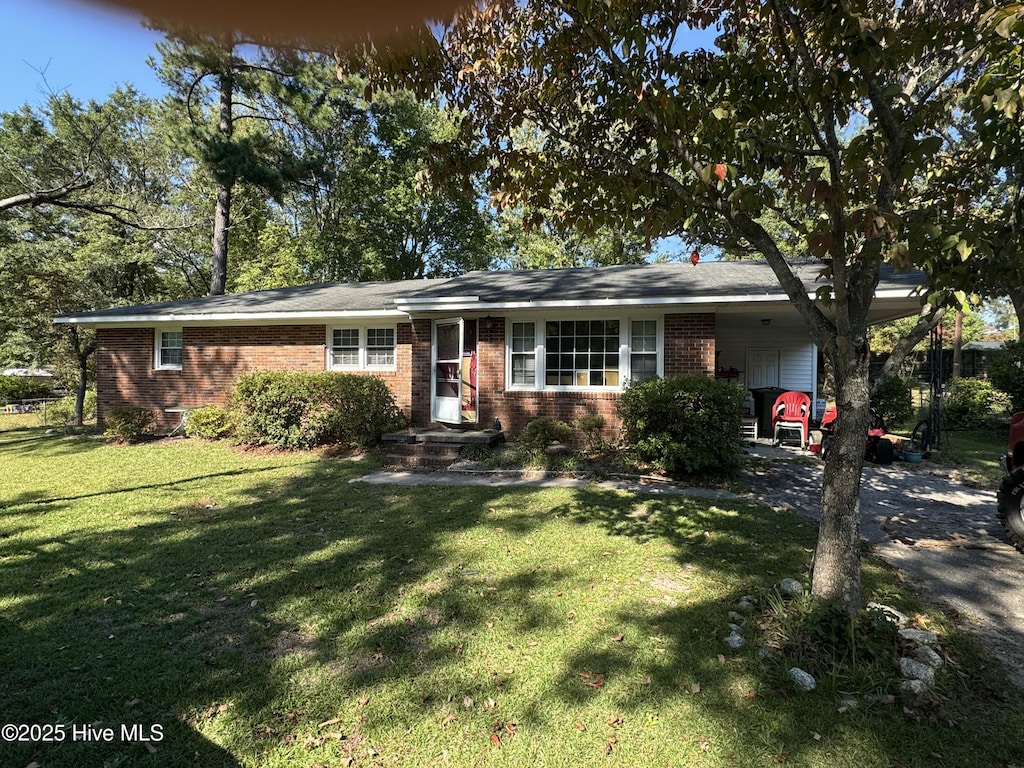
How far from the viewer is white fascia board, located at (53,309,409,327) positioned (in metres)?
11.0

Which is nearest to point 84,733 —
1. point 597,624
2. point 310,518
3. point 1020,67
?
point 597,624

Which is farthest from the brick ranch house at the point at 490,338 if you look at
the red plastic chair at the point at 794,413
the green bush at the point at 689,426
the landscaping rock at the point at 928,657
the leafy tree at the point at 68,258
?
the landscaping rock at the point at 928,657

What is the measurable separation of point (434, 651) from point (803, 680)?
206cm

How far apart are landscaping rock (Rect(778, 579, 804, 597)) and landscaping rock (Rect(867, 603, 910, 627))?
40 cm

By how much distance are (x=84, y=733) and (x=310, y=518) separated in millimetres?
3370

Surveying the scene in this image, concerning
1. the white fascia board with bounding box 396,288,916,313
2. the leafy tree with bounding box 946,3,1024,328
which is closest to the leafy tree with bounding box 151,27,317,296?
the white fascia board with bounding box 396,288,916,313

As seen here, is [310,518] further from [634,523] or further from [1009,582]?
[1009,582]

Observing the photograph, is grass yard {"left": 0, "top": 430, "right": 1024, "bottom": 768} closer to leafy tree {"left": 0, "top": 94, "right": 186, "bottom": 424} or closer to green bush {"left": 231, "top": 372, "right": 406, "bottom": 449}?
green bush {"left": 231, "top": 372, "right": 406, "bottom": 449}

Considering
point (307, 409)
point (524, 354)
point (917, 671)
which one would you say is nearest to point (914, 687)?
point (917, 671)

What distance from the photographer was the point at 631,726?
8.10 ft

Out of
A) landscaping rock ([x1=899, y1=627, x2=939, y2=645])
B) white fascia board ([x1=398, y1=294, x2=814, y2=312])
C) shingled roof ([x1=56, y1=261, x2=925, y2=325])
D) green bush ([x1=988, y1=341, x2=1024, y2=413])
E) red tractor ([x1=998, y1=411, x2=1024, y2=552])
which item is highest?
shingled roof ([x1=56, y1=261, x2=925, y2=325])

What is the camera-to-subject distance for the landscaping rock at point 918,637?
120 inches

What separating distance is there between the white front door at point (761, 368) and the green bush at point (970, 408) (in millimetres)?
5098

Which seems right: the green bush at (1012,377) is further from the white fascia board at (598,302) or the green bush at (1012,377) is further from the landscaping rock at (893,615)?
the landscaping rock at (893,615)
